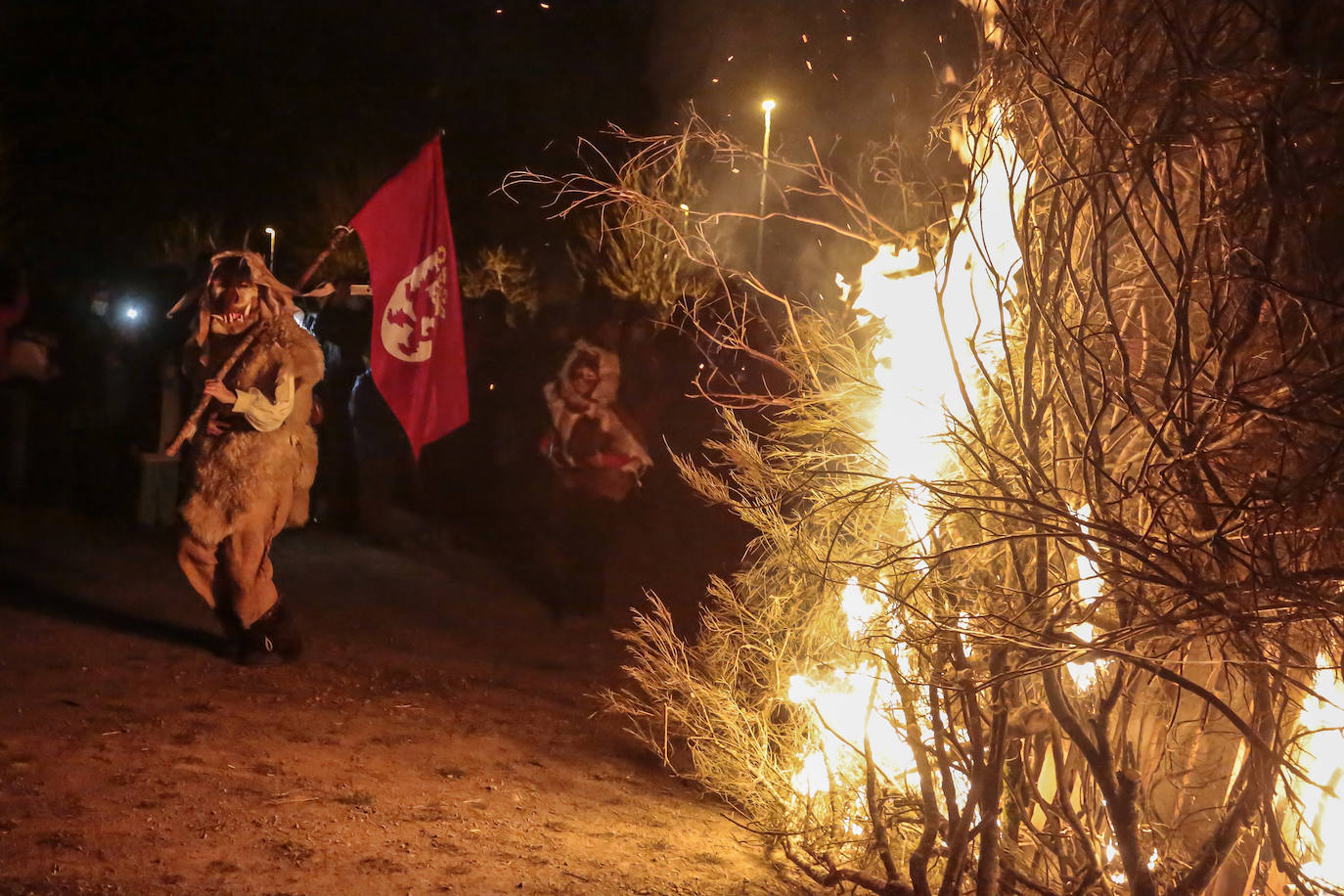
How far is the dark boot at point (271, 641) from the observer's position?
6527mm

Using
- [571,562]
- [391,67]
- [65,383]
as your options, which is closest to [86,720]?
[571,562]

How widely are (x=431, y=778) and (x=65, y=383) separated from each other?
874 centimetres

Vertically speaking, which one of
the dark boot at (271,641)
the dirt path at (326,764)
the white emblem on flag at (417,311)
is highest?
the white emblem on flag at (417,311)

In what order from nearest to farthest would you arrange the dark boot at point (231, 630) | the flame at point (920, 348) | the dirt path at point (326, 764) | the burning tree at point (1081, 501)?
1. the burning tree at point (1081, 501)
2. the flame at point (920, 348)
3. the dirt path at point (326, 764)
4. the dark boot at point (231, 630)

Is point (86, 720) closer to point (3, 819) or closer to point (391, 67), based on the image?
point (3, 819)

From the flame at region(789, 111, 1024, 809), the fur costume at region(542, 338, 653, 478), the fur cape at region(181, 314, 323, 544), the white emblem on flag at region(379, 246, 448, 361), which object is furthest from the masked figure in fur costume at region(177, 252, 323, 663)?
the flame at region(789, 111, 1024, 809)

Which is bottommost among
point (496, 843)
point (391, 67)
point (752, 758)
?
point (496, 843)

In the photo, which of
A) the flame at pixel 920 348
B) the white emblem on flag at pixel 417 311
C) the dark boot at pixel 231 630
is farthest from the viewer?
the white emblem on flag at pixel 417 311

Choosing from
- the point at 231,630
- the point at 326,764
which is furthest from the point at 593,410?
the point at 326,764

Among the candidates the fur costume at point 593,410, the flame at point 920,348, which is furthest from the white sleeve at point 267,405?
the flame at point 920,348

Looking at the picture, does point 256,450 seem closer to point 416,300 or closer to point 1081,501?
point 416,300

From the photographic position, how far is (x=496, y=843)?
4.33 meters

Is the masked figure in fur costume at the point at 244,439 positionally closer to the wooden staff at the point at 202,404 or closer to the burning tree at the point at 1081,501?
the wooden staff at the point at 202,404

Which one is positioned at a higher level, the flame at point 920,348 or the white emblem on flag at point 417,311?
the white emblem on flag at point 417,311
